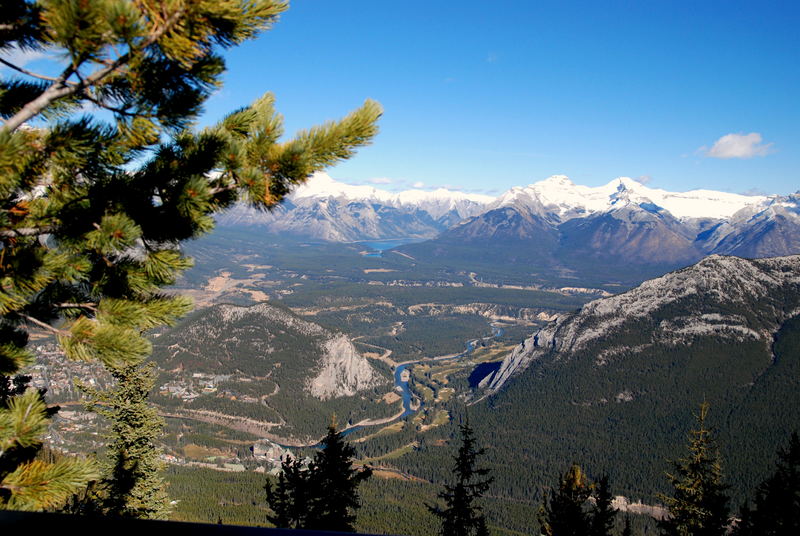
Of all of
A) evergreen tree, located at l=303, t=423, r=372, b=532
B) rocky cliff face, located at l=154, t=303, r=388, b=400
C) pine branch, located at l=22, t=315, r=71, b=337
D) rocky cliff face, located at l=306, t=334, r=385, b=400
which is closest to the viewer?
pine branch, located at l=22, t=315, r=71, b=337

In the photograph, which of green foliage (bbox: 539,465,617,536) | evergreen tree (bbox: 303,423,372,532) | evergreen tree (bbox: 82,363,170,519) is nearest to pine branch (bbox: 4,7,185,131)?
evergreen tree (bbox: 82,363,170,519)

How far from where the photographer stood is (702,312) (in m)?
182

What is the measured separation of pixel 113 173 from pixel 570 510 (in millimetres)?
27257

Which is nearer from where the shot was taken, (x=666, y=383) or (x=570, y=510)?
(x=570, y=510)

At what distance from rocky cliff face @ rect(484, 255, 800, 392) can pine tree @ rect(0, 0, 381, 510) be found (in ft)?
652

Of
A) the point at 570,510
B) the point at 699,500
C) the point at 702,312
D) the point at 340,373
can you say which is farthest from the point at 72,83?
the point at 702,312

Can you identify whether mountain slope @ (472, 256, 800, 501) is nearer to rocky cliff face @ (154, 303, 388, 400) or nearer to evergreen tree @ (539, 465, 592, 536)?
rocky cliff face @ (154, 303, 388, 400)

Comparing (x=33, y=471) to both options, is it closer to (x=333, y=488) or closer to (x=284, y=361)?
(x=333, y=488)

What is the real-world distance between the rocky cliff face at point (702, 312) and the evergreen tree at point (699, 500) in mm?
175239

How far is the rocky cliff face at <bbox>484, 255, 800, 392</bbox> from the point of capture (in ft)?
579

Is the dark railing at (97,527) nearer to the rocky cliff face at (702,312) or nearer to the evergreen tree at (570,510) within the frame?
the evergreen tree at (570,510)

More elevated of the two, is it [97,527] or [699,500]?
[97,527]

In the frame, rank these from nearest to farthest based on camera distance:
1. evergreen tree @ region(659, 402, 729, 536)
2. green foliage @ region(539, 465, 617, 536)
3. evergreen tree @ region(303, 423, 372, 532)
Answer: evergreen tree @ region(303, 423, 372, 532) < evergreen tree @ region(659, 402, 729, 536) < green foliage @ region(539, 465, 617, 536)

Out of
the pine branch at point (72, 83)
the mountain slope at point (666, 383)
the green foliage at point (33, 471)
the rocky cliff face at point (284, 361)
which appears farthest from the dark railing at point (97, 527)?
the rocky cliff face at point (284, 361)
